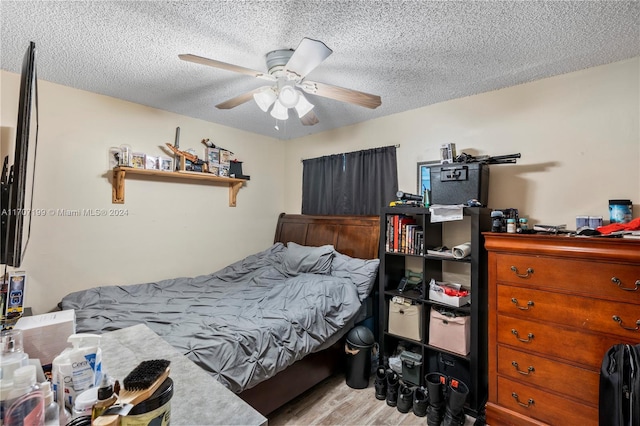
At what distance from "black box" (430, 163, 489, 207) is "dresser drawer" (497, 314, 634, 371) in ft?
2.89

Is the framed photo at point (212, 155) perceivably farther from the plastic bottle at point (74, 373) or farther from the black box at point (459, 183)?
the plastic bottle at point (74, 373)

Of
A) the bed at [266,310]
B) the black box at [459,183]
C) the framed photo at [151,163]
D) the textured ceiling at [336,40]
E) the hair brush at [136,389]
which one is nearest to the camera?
the hair brush at [136,389]

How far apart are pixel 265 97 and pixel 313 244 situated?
76.6 inches

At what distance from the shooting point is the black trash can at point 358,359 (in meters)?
2.42

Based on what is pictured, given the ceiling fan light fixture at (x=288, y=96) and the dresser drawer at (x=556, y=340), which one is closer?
the dresser drawer at (x=556, y=340)

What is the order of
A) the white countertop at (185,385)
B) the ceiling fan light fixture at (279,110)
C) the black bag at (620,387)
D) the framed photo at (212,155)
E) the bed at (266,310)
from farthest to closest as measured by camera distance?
the framed photo at (212,155)
the ceiling fan light fixture at (279,110)
the bed at (266,310)
the black bag at (620,387)
the white countertop at (185,385)

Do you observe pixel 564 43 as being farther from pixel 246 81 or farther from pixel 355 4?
pixel 246 81

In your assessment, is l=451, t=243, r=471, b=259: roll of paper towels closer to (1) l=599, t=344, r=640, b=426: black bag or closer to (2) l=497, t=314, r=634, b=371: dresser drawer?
(2) l=497, t=314, r=634, b=371: dresser drawer

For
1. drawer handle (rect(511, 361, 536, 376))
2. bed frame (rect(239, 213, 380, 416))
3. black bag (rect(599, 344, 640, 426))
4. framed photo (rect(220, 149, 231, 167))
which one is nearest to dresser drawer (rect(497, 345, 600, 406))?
drawer handle (rect(511, 361, 536, 376))

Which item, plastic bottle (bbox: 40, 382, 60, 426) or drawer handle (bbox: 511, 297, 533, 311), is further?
drawer handle (bbox: 511, 297, 533, 311)

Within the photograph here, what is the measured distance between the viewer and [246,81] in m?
2.37

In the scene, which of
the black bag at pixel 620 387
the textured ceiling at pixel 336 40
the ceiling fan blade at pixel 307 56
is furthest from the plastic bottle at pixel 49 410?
the black bag at pixel 620 387

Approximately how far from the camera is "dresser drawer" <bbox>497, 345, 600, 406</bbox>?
1650 millimetres

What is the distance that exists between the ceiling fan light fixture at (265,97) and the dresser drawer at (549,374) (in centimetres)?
224
